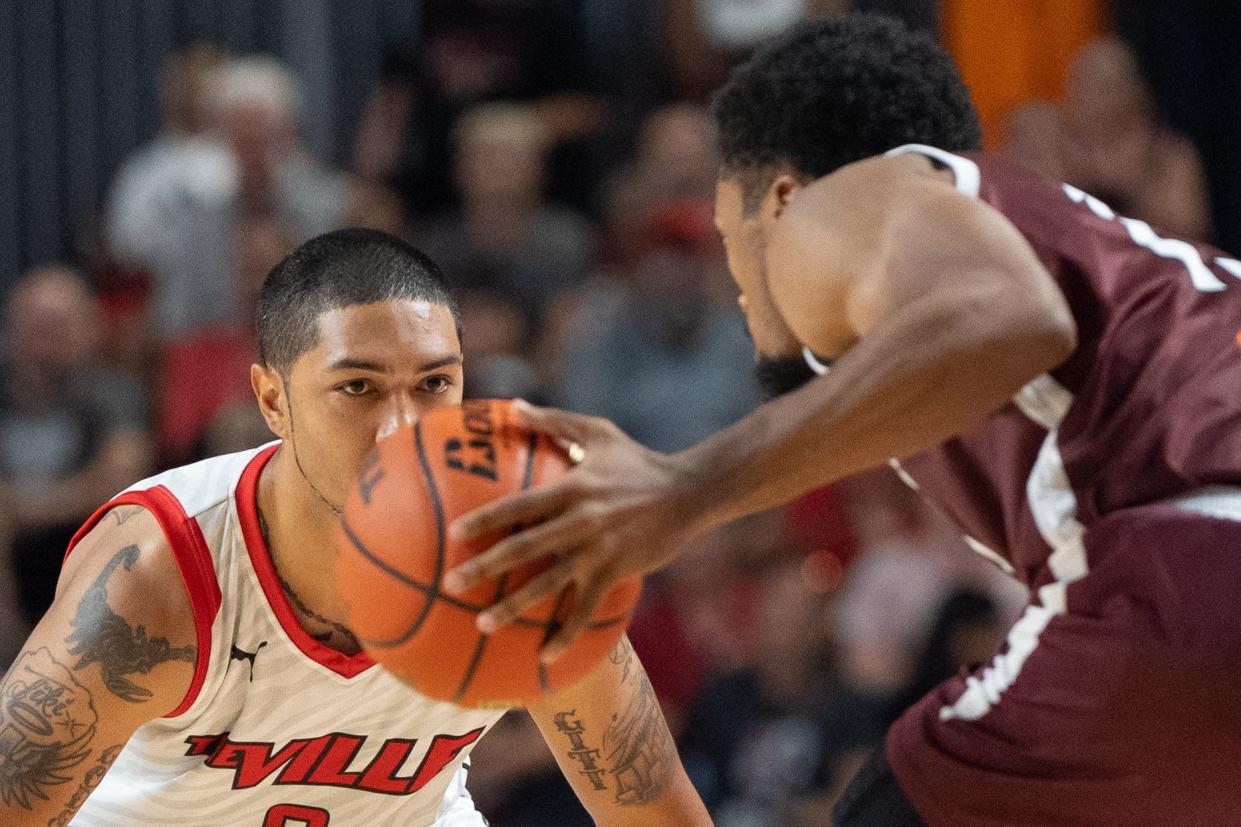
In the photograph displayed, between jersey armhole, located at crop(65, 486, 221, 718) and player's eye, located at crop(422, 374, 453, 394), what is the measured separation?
0.52 meters

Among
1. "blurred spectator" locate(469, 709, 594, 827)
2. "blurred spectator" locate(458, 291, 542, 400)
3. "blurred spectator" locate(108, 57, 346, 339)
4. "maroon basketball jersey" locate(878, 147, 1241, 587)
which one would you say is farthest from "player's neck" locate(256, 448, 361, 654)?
"blurred spectator" locate(108, 57, 346, 339)

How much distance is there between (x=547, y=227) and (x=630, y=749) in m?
3.65

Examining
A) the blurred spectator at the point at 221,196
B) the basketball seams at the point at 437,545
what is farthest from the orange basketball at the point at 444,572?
the blurred spectator at the point at 221,196

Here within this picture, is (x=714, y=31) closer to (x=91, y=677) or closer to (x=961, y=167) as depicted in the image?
(x=961, y=167)

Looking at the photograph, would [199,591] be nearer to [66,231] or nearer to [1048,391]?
[1048,391]

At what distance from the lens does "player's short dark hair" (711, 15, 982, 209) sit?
9.53ft

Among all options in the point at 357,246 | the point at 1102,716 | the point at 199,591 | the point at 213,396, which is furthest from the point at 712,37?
the point at 1102,716

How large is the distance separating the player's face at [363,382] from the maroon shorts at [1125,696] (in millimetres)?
1173

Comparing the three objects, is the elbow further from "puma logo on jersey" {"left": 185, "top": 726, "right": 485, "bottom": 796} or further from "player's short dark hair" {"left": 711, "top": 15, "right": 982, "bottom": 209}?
"puma logo on jersey" {"left": 185, "top": 726, "right": 485, "bottom": 796}

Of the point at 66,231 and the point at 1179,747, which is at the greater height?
the point at 1179,747

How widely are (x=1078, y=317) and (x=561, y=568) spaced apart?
915 millimetres

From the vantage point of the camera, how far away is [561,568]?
6.83 feet

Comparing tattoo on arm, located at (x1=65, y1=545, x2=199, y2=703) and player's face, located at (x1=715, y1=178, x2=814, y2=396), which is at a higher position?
player's face, located at (x1=715, y1=178, x2=814, y2=396)

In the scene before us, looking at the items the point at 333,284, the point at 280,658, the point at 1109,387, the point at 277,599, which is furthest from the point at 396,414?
the point at 1109,387
